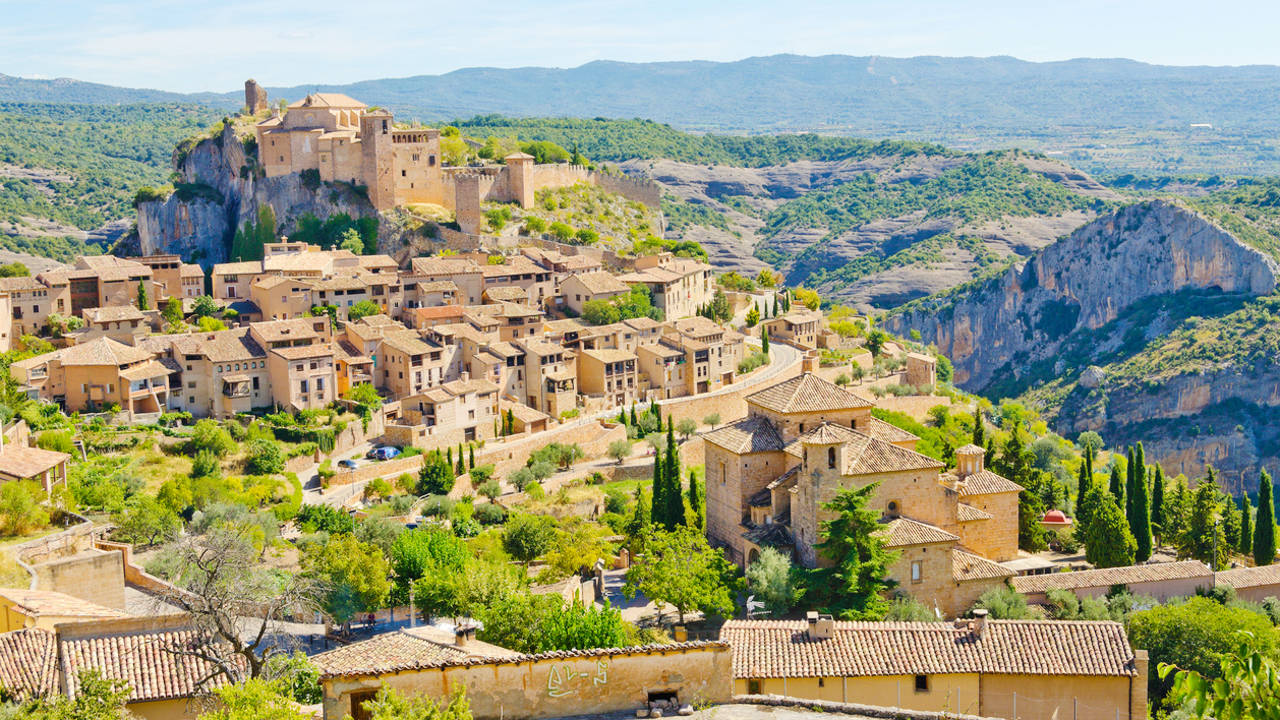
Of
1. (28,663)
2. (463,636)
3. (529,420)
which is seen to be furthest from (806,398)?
(28,663)

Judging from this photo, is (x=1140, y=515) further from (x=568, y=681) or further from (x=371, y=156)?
(x=371, y=156)

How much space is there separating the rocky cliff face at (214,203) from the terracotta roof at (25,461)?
3737 centimetres

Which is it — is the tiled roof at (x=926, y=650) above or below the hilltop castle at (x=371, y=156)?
below

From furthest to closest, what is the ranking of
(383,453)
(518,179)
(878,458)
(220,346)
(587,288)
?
(518,179)
(587,288)
(220,346)
(383,453)
(878,458)

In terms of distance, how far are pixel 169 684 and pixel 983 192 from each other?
172 meters

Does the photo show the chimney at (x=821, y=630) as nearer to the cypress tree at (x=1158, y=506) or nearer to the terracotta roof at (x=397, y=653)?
the terracotta roof at (x=397, y=653)

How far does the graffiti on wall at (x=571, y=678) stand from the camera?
1623cm

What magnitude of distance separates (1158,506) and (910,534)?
1728cm

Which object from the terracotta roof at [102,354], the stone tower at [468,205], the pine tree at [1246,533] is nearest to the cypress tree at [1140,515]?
the pine tree at [1246,533]

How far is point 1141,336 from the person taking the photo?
117 m

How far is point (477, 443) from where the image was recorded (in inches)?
2138

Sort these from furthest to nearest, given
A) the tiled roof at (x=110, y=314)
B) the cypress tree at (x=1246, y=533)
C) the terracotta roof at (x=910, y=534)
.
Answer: the tiled roof at (x=110, y=314), the cypress tree at (x=1246, y=533), the terracotta roof at (x=910, y=534)

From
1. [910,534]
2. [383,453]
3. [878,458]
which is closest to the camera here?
[910,534]

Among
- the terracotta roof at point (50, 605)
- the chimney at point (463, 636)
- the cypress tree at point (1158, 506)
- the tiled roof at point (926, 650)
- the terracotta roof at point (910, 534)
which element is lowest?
the cypress tree at point (1158, 506)
